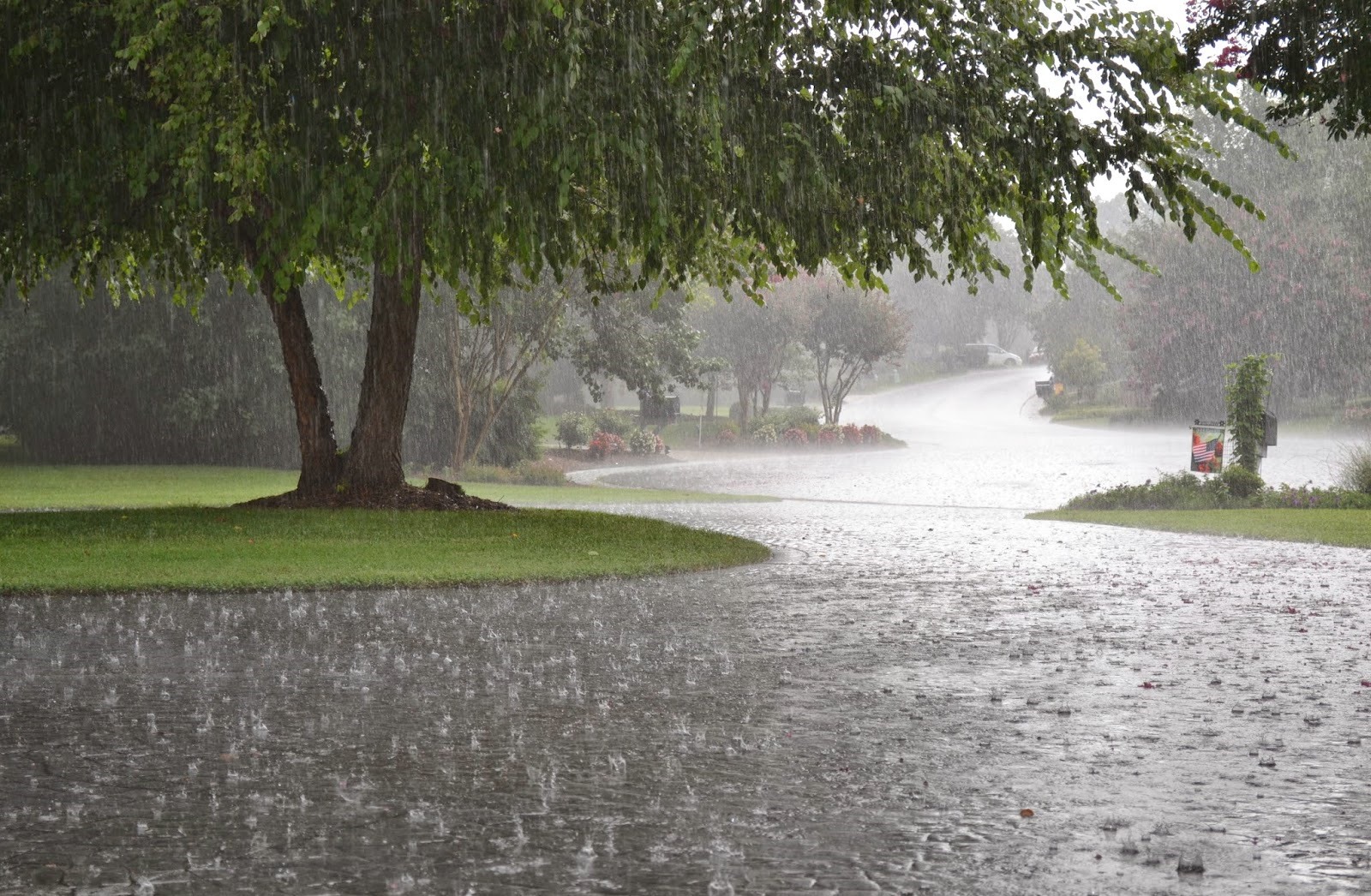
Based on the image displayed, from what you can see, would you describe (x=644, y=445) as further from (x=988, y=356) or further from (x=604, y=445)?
(x=988, y=356)

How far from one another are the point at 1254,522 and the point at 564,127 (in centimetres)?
1228

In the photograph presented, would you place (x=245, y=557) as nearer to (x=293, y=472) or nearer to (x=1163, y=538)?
(x=1163, y=538)

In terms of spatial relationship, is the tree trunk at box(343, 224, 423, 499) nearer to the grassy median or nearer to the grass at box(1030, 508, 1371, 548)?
the grassy median

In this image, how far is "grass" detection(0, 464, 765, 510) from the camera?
2517cm

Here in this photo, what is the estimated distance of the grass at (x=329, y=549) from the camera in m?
12.3

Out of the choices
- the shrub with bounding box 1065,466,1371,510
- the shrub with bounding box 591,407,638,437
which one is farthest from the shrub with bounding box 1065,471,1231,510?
the shrub with bounding box 591,407,638,437

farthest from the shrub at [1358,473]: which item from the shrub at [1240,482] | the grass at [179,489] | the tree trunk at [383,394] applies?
the tree trunk at [383,394]

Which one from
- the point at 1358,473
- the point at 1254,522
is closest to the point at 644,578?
the point at 1254,522

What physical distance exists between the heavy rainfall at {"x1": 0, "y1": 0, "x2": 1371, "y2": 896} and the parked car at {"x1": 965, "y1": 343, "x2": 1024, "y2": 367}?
219 ft

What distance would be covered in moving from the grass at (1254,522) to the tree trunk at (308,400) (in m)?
9.91

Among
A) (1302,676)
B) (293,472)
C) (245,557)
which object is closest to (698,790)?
(1302,676)

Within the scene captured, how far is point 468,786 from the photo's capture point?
5.56 m

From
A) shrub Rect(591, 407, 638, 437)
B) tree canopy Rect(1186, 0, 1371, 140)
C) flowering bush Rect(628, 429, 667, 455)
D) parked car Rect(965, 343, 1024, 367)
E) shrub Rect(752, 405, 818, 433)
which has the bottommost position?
flowering bush Rect(628, 429, 667, 455)

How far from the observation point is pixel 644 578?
1302 centimetres
